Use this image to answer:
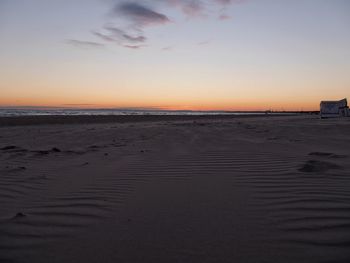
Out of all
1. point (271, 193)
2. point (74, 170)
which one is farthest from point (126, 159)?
point (271, 193)

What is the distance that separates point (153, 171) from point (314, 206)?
2.31 m

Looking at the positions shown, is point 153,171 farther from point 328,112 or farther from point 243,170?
point 328,112

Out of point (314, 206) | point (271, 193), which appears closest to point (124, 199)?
point (271, 193)

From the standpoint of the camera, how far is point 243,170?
14.8ft

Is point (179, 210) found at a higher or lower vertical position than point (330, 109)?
lower

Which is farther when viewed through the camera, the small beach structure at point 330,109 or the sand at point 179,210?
the small beach structure at point 330,109

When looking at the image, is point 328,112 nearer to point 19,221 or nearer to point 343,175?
point 343,175

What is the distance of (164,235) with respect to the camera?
2.37 metres

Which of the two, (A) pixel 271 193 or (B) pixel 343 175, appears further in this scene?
(B) pixel 343 175

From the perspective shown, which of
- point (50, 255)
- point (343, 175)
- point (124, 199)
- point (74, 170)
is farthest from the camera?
point (74, 170)

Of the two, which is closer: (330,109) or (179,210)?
(179,210)

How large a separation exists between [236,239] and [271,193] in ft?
3.94

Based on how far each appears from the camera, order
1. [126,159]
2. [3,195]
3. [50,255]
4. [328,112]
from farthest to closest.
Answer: [328,112], [126,159], [3,195], [50,255]

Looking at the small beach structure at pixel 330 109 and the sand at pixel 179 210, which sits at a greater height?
the small beach structure at pixel 330 109
